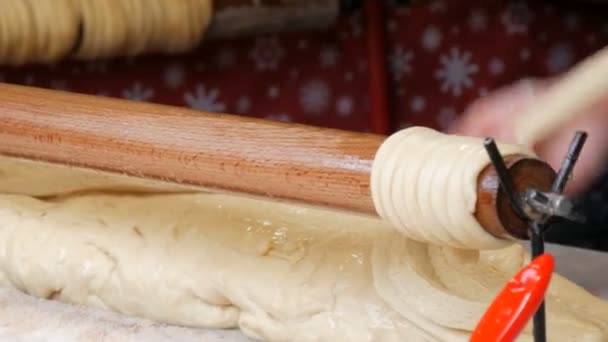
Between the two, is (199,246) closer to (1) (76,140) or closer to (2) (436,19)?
(1) (76,140)

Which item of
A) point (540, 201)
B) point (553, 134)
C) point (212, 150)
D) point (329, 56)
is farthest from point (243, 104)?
point (540, 201)

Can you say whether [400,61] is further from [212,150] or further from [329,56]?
[212,150]

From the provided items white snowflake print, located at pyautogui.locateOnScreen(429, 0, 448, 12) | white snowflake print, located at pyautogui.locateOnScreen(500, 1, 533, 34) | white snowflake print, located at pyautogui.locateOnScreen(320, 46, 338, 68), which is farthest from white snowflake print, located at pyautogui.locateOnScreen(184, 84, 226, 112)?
white snowflake print, located at pyautogui.locateOnScreen(500, 1, 533, 34)

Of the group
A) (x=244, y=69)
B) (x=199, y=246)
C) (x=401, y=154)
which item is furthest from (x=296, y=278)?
(x=244, y=69)

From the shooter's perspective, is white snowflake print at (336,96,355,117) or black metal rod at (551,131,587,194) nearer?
black metal rod at (551,131,587,194)

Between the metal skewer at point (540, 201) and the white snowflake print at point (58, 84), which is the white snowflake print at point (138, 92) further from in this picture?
the metal skewer at point (540, 201)

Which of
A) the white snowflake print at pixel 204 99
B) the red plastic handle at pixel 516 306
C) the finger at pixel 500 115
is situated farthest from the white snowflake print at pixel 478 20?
the red plastic handle at pixel 516 306

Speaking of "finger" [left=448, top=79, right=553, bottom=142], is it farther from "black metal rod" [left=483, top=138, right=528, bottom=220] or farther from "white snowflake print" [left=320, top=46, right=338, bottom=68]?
"white snowflake print" [left=320, top=46, right=338, bottom=68]
